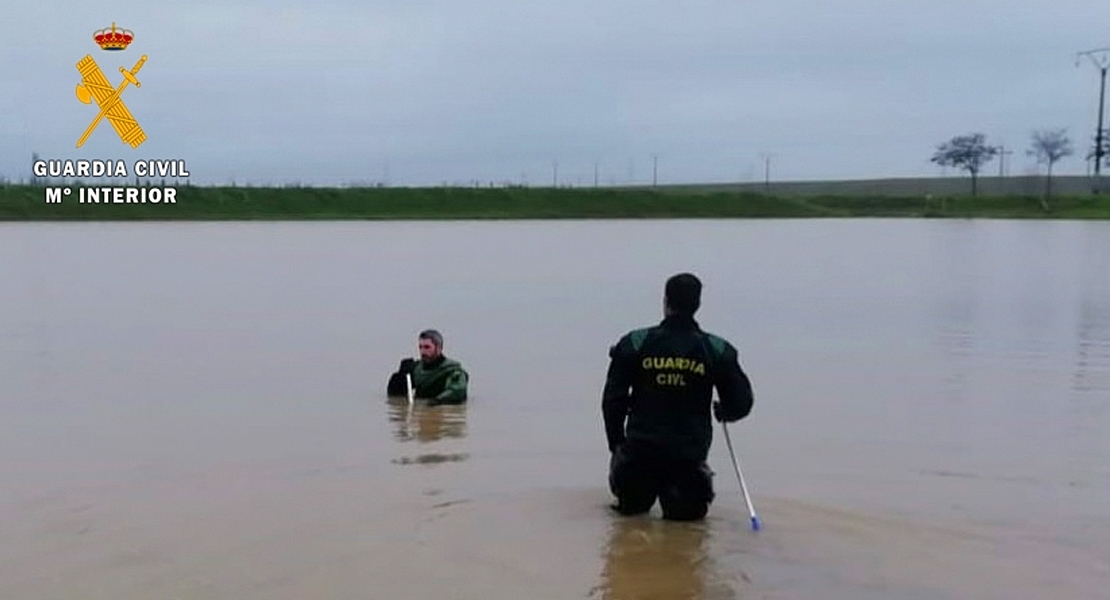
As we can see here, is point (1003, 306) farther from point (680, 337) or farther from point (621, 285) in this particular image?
point (680, 337)

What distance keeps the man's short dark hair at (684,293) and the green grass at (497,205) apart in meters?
69.3

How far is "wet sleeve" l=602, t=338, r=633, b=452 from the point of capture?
851cm

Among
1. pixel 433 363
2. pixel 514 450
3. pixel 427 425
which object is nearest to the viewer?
pixel 514 450

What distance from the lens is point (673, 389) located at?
8.48 metres

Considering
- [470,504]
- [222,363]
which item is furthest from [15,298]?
[470,504]

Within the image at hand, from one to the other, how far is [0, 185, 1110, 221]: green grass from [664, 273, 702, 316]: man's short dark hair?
6931 cm

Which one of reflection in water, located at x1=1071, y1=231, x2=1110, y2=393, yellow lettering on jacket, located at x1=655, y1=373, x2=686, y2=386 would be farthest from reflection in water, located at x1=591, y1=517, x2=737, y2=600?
reflection in water, located at x1=1071, y1=231, x2=1110, y2=393

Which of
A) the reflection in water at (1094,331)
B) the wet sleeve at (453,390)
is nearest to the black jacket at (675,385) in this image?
the wet sleeve at (453,390)

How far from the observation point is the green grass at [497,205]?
76500 millimetres

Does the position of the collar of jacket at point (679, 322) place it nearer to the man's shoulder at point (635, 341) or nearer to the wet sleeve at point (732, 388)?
the man's shoulder at point (635, 341)

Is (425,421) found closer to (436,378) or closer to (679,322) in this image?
(436,378)

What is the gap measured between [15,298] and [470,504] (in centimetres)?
2032

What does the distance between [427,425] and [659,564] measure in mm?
5365

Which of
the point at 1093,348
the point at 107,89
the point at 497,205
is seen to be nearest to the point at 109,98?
the point at 107,89
